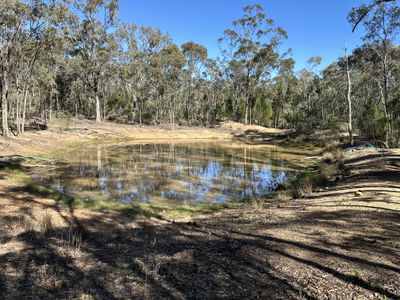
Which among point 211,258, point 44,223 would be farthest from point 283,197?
point 44,223

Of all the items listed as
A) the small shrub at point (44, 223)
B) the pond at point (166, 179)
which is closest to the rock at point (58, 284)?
the small shrub at point (44, 223)

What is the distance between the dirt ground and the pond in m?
3.67

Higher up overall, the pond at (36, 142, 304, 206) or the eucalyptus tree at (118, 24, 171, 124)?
the eucalyptus tree at (118, 24, 171, 124)

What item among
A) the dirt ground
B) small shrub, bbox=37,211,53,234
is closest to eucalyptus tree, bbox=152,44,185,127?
the dirt ground

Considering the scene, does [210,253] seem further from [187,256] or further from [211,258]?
[187,256]

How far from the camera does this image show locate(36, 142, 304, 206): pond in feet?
45.1

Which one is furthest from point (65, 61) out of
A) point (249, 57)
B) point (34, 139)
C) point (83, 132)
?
point (249, 57)

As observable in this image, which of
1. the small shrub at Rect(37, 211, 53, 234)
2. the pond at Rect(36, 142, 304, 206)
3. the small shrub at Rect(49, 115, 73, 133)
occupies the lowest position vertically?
the pond at Rect(36, 142, 304, 206)

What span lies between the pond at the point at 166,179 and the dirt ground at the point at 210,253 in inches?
145

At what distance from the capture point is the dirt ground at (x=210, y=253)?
4.57 metres

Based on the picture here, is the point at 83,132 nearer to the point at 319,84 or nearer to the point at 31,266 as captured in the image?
the point at 31,266

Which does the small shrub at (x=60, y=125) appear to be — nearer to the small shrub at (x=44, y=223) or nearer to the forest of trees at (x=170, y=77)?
the forest of trees at (x=170, y=77)

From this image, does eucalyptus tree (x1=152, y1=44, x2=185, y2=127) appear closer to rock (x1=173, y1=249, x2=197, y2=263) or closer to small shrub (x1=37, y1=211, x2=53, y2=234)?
small shrub (x1=37, y1=211, x2=53, y2=234)

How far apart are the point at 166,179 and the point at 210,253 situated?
39.0ft
